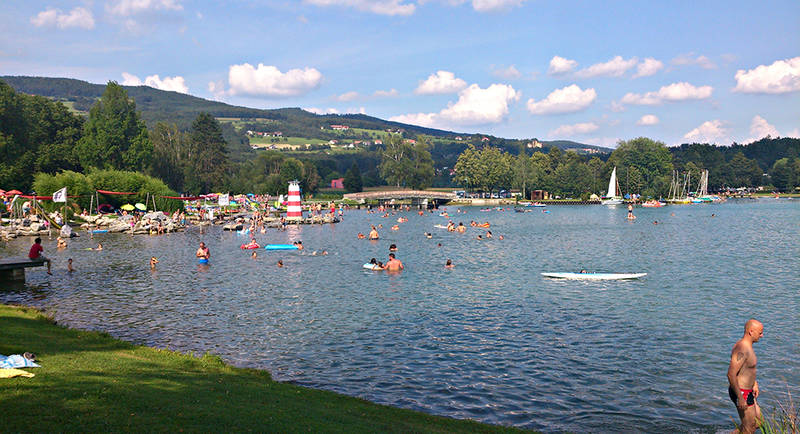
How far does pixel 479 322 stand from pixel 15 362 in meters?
18.1

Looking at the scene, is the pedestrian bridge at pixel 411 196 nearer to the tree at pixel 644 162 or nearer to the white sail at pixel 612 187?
the white sail at pixel 612 187

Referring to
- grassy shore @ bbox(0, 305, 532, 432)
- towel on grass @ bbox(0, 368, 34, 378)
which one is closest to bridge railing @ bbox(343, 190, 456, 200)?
grassy shore @ bbox(0, 305, 532, 432)

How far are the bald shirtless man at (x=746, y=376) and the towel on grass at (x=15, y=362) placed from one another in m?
14.8

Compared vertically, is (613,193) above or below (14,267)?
above

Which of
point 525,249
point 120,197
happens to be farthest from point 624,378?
point 120,197

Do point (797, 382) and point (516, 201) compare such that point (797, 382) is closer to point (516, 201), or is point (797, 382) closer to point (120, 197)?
point (120, 197)

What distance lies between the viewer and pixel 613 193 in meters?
179

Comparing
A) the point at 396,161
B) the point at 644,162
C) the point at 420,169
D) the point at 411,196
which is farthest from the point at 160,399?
the point at 644,162

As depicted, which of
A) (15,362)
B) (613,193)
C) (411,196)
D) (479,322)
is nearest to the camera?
(15,362)

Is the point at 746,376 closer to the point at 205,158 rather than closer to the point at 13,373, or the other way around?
the point at 13,373

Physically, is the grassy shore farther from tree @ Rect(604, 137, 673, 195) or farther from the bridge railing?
tree @ Rect(604, 137, 673, 195)

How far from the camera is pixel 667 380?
59.3ft

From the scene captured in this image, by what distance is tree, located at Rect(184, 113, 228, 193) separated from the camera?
14112 centimetres

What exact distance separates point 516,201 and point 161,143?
110609 mm
